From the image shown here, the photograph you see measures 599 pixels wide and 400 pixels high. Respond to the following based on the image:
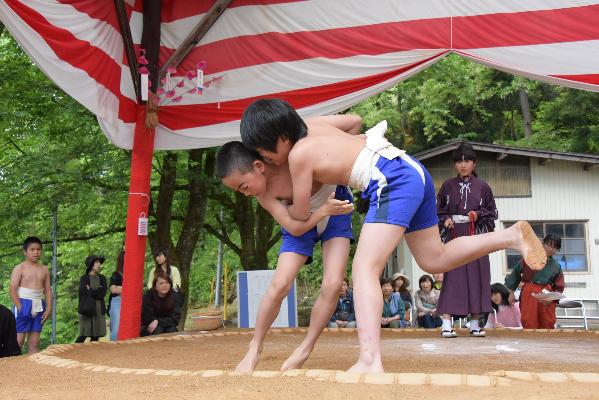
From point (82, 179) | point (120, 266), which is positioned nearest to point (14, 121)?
point (82, 179)

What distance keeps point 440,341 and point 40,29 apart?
2.94m

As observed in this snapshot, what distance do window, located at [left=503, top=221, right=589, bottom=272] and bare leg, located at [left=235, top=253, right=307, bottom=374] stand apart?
780cm

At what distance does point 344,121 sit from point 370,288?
65 centimetres

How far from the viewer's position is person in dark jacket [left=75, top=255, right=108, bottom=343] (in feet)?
18.3

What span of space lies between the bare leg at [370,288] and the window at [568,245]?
8057mm

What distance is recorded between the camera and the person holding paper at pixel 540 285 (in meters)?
4.96

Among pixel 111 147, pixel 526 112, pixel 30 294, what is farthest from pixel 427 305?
pixel 526 112

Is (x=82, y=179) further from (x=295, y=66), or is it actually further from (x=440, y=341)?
(x=440, y=341)

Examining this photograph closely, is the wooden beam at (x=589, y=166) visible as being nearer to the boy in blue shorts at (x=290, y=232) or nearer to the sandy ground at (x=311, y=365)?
the sandy ground at (x=311, y=365)

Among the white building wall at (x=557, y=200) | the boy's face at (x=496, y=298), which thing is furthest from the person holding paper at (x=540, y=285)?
the white building wall at (x=557, y=200)

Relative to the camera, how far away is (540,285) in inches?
196

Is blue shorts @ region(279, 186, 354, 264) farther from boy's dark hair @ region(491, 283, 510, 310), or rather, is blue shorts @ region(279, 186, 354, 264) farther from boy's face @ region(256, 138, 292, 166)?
boy's dark hair @ region(491, 283, 510, 310)

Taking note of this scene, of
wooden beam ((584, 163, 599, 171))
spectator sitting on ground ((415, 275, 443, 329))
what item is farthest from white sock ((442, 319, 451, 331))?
wooden beam ((584, 163, 599, 171))

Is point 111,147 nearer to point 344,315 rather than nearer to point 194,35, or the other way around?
point 194,35
